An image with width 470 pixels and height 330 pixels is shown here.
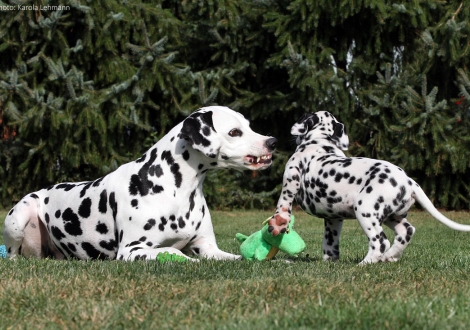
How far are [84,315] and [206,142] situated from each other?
103 inches

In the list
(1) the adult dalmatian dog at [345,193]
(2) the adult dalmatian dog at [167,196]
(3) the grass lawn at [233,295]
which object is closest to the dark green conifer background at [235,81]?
(1) the adult dalmatian dog at [345,193]

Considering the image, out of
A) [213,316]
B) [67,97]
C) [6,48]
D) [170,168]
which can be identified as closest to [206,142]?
[170,168]

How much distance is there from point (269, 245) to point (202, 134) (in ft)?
3.83

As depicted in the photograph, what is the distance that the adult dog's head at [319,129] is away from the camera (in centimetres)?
661

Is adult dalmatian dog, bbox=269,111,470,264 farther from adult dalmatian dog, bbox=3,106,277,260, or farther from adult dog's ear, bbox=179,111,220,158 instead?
adult dog's ear, bbox=179,111,220,158

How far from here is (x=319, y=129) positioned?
664cm

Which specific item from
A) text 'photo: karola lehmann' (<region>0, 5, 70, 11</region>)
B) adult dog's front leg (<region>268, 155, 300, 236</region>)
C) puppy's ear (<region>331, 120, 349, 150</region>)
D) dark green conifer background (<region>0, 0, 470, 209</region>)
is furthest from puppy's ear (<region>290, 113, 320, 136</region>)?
text 'photo: karola lehmann' (<region>0, 5, 70, 11</region>)

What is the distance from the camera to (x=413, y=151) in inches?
571

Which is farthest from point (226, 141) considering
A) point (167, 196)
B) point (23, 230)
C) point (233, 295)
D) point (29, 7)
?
point (29, 7)

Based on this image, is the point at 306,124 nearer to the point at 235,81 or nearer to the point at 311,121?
the point at 311,121

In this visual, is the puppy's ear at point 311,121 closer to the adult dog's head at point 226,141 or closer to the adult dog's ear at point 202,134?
the adult dog's head at point 226,141

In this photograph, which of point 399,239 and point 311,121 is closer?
point 399,239

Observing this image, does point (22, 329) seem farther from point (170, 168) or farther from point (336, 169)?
point (336, 169)

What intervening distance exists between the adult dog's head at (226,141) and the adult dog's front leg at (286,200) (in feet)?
1.44
